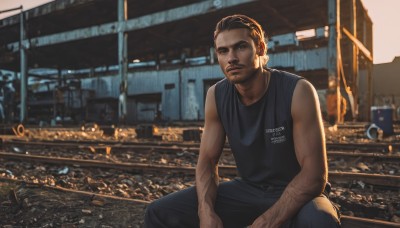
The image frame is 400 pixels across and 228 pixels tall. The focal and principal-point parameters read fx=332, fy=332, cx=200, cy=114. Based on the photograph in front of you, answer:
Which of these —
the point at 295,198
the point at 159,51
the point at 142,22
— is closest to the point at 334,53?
the point at 142,22

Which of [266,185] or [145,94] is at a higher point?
[145,94]

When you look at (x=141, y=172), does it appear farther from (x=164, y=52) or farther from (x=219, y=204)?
(x=164, y=52)

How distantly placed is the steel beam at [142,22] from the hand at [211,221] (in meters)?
15.8

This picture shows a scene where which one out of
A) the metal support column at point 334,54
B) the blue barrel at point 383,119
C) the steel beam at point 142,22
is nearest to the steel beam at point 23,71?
the steel beam at point 142,22

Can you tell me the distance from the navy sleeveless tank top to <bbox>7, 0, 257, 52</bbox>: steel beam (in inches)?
605

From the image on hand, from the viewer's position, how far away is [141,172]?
5371 mm

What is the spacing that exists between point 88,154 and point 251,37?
21.4ft

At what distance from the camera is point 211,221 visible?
1.83m

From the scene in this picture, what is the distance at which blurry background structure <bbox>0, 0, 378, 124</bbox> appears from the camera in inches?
755

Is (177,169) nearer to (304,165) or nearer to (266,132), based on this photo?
(266,132)

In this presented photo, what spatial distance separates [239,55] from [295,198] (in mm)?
836

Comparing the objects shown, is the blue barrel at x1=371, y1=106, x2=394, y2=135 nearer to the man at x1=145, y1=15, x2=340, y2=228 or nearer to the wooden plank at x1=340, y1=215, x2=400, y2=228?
the wooden plank at x1=340, y1=215, x2=400, y2=228

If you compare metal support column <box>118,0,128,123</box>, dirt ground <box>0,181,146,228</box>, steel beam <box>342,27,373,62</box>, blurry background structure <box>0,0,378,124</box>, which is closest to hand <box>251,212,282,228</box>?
dirt ground <box>0,181,146,228</box>

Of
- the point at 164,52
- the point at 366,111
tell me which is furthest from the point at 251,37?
the point at 164,52
